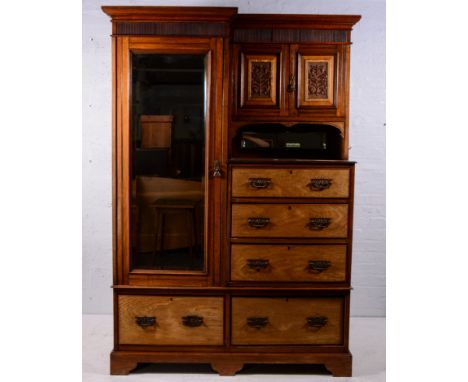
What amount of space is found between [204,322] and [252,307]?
281 mm

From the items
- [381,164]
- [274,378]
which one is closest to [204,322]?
[274,378]

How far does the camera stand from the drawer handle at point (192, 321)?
9.04 feet

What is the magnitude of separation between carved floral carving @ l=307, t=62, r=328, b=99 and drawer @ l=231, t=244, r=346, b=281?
2.87 ft

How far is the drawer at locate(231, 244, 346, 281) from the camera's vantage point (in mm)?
2756

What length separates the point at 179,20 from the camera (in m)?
2.65

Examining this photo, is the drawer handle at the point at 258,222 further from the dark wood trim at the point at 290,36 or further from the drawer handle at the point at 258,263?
the dark wood trim at the point at 290,36

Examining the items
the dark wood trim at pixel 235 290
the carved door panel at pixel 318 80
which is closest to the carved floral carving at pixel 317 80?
the carved door panel at pixel 318 80

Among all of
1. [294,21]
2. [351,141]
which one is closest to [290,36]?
[294,21]

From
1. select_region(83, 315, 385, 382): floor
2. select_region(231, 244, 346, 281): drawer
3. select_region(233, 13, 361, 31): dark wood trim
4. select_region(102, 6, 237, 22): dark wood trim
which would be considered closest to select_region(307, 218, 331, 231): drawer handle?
select_region(231, 244, 346, 281): drawer

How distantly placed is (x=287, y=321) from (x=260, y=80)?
139cm

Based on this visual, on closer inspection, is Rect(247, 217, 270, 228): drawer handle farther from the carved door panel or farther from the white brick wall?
the white brick wall

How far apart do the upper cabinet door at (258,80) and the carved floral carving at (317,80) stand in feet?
0.51

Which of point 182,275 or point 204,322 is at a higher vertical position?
point 182,275
